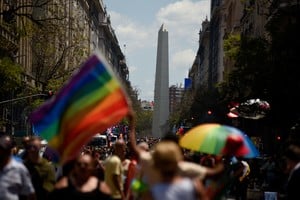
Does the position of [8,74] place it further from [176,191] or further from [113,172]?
[176,191]

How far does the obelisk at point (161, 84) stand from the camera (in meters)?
125

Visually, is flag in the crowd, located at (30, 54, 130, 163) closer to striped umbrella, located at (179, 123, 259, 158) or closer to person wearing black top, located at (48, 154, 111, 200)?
person wearing black top, located at (48, 154, 111, 200)

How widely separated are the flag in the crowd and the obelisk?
117 m

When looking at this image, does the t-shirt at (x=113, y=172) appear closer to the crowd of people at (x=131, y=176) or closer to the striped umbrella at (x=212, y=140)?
the crowd of people at (x=131, y=176)

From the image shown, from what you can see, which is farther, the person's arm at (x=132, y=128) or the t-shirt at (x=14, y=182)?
the t-shirt at (x=14, y=182)

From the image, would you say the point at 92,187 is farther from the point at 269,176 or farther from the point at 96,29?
the point at 96,29

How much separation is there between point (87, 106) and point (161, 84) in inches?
4740

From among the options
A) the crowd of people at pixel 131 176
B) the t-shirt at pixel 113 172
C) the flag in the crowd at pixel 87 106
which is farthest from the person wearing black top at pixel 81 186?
the t-shirt at pixel 113 172

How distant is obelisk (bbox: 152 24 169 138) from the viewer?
12462 cm

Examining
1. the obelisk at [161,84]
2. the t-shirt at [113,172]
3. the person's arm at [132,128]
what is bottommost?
the t-shirt at [113,172]

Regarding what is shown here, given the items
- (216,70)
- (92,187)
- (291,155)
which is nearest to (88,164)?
(92,187)

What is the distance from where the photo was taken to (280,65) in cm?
3541

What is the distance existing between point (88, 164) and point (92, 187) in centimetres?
21

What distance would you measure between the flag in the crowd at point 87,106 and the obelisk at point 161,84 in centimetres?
11694
